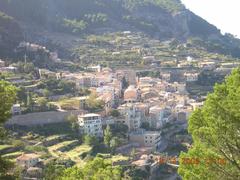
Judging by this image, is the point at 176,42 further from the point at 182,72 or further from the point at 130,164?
the point at 130,164

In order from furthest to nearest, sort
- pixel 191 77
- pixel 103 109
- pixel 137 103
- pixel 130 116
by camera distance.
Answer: pixel 191 77 < pixel 137 103 < pixel 103 109 < pixel 130 116

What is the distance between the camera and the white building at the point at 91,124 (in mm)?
44844

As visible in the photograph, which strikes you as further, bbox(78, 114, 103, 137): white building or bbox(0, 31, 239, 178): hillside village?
bbox(78, 114, 103, 137): white building

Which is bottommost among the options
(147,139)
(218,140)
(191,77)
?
(147,139)

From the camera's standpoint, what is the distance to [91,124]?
148 feet

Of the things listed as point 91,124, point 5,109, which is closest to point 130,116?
point 91,124

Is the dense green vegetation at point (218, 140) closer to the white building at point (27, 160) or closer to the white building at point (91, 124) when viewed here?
the white building at point (27, 160)

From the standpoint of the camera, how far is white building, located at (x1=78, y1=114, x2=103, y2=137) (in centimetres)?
4484

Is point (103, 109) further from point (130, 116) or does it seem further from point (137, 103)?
point (137, 103)

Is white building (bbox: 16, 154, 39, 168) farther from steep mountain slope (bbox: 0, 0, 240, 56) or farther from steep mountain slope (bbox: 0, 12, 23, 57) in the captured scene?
steep mountain slope (bbox: 0, 0, 240, 56)

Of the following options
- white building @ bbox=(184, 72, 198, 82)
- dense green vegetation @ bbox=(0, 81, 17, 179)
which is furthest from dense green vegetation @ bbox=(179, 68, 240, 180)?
white building @ bbox=(184, 72, 198, 82)

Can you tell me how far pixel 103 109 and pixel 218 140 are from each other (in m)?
37.1

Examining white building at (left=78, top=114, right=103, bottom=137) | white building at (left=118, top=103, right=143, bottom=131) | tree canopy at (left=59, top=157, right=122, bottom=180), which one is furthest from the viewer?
white building at (left=118, top=103, right=143, bottom=131)

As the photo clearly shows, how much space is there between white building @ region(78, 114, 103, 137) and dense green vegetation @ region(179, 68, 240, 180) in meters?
31.9
